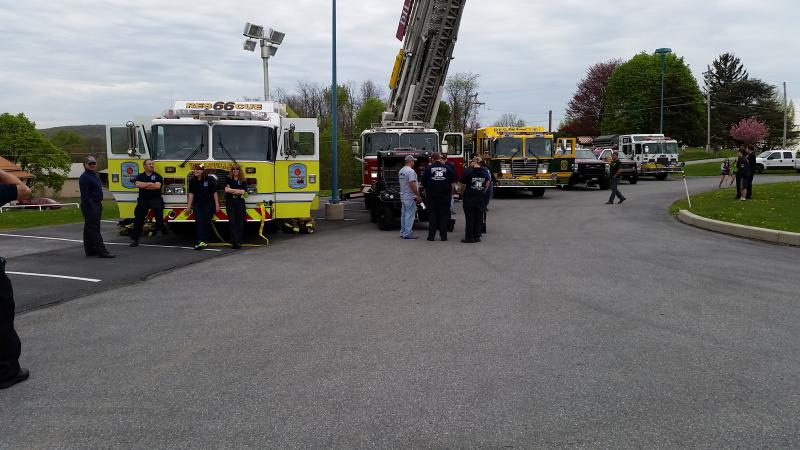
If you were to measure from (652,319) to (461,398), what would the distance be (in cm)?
309

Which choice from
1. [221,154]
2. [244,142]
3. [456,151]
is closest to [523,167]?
[456,151]

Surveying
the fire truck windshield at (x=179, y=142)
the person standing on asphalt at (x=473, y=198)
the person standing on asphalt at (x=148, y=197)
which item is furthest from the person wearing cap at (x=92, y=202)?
the person standing on asphalt at (x=473, y=198)

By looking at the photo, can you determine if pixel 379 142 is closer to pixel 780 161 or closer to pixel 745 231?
pixel 745 231

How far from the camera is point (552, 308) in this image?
23.7 feet

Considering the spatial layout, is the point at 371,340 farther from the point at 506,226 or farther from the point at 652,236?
the point at 506,226

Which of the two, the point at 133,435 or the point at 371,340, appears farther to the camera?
the point at 371,340

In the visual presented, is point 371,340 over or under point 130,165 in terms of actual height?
under

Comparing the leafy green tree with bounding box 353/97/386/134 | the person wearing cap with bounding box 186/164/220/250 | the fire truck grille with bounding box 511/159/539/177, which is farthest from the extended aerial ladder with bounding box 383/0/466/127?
the leafy green tree with bounding box 353/97/386/134

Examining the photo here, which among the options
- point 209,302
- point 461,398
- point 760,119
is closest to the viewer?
point 461,398

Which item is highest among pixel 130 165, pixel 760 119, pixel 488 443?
Answer: pixel 760 119

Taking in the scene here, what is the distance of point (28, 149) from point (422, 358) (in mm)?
83892

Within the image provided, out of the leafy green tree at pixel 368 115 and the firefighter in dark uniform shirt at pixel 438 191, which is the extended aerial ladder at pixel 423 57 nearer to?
the firefighter in dark uniform shirt at pixel 438 191

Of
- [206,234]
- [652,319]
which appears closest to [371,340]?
[652,319]

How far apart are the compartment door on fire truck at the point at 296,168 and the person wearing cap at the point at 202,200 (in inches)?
56.7
